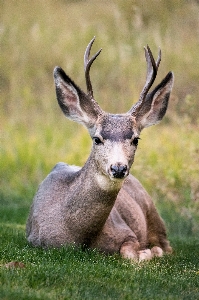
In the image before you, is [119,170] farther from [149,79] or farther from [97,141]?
[149,79]

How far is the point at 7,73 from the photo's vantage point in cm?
1712

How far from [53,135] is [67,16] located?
230 inches

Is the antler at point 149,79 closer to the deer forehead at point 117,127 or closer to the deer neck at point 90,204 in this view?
the deer forehead at point 117,127

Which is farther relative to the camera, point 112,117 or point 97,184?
point 112,117

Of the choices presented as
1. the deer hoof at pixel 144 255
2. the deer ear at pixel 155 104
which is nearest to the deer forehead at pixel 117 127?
the deer ear at pixel 155 104

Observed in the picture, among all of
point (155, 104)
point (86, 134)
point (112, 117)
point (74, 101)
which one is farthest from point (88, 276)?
point (86, 134)

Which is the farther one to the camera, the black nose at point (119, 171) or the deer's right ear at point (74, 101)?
the deer's right ear at point (74, 101)

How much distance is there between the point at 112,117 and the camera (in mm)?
7434

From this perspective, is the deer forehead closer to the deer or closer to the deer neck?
the deer

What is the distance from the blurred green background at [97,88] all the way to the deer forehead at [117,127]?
2.38 m

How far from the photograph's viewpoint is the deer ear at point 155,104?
310 inches

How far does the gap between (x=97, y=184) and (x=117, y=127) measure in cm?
49

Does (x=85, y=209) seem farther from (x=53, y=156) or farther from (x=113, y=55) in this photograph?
→ (x=113, y=55)

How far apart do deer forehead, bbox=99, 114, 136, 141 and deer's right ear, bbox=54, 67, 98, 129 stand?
0.21 meters
